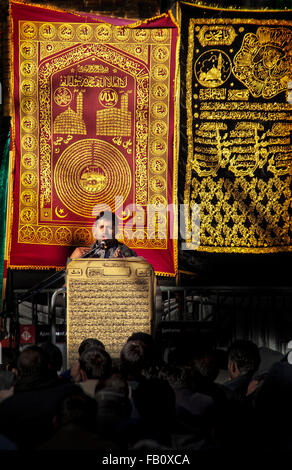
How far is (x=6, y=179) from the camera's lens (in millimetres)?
8508

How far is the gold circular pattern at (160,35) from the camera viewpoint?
8.48 meters

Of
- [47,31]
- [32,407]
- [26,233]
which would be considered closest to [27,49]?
[47,31]

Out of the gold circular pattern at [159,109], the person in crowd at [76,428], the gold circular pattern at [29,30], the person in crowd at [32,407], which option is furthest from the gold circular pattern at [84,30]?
the person in crowd at [76,428]

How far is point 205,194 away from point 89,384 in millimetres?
4874

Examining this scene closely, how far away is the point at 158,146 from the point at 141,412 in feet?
18.3

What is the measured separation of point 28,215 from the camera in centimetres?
855

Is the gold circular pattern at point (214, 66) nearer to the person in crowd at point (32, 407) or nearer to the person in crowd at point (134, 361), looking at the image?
the person in crowd at point (134, 361)

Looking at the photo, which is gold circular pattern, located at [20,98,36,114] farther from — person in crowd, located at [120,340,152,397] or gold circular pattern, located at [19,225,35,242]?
person in crowd, located at [120,340,152,397]

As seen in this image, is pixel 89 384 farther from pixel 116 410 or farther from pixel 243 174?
pixel 243 174

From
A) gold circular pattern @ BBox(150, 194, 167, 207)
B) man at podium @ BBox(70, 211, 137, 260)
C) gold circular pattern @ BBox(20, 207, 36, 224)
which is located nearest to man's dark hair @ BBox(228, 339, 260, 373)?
man at podium @ BBox(70, 211, 137, 260)

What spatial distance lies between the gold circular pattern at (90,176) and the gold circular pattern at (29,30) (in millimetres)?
1496

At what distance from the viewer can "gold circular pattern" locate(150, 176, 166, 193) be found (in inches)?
339

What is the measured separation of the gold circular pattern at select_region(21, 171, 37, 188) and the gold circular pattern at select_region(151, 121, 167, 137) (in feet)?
5.54

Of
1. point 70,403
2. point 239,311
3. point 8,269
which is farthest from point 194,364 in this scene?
point 8,269
